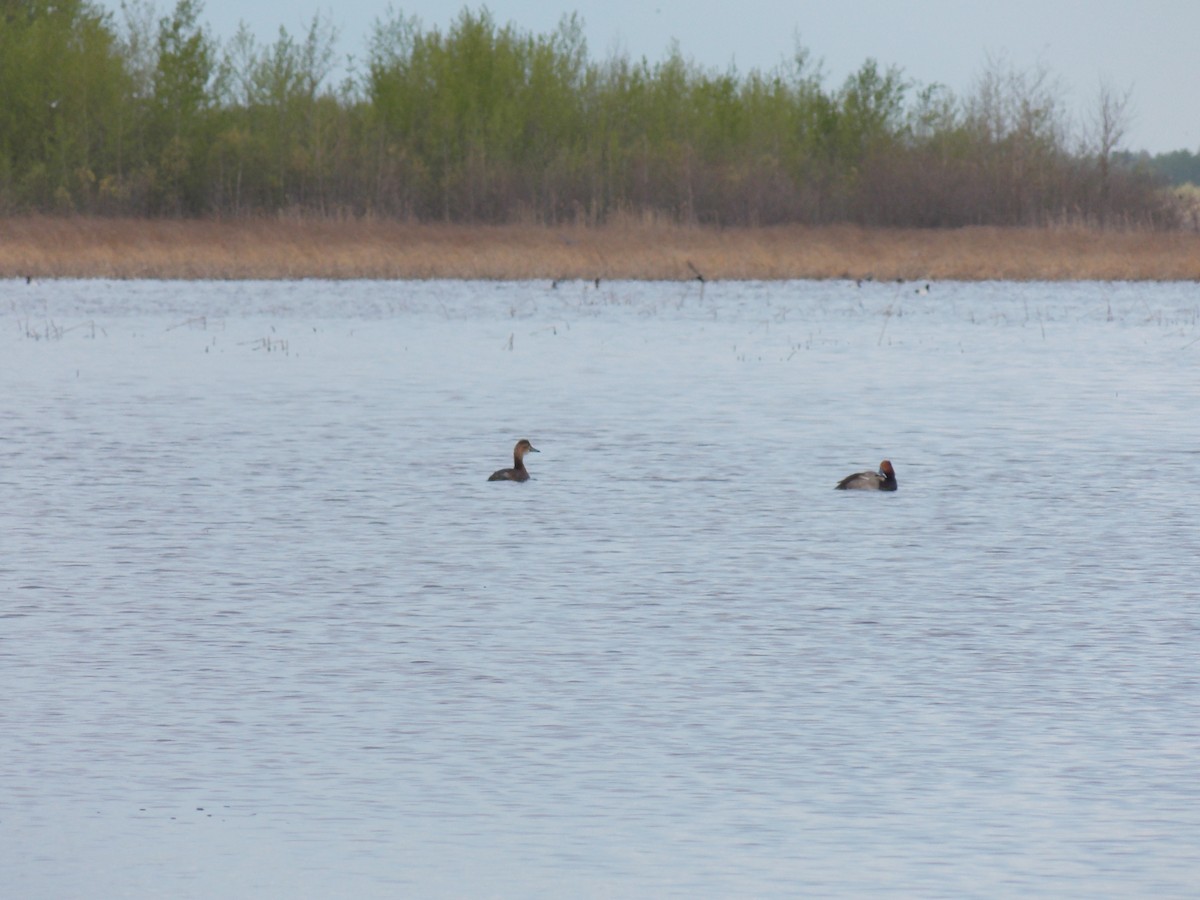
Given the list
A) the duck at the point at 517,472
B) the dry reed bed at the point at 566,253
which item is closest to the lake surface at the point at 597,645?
the duck at the point at 517,472

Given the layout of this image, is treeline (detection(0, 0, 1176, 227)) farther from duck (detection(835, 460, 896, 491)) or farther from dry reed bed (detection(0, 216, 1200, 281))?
duck (detection(835, 460, 896, 491))

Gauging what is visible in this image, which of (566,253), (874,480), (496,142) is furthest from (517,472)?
(496,142)

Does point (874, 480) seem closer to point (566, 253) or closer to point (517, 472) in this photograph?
point (517, 472)

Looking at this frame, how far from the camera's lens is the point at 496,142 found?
5222cm

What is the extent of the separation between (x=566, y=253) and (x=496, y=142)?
1632 cm

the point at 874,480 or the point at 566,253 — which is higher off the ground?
the point at 566,253

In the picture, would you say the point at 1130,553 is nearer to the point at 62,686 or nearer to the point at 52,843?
the point at 62,686

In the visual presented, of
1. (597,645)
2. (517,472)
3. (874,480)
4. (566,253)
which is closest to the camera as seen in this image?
(597,645)

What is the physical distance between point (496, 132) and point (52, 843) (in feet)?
158

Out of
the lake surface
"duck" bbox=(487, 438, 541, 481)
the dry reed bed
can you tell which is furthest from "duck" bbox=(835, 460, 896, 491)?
the dry reed bed

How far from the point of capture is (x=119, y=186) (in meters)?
49.1

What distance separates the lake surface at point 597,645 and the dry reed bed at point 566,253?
52.3 ft

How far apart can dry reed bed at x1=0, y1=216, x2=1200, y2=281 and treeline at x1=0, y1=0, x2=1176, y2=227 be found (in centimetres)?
270

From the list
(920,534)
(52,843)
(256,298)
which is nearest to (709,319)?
(256,298)
